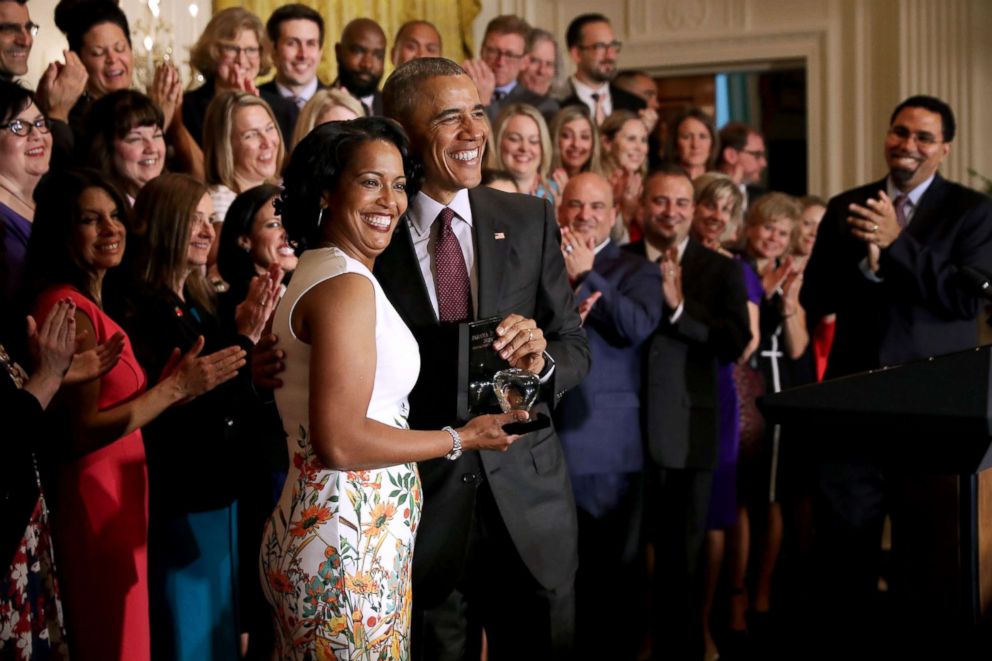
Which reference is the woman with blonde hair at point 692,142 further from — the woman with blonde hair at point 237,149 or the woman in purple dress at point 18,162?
the woman in purple dress at point 18,162

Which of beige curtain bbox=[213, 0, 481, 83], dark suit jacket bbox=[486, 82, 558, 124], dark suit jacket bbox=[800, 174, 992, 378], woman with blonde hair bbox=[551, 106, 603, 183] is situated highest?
beige curtain bbox=[213, 0, 481, 83]

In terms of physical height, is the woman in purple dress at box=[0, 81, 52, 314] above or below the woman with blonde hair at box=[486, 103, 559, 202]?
below

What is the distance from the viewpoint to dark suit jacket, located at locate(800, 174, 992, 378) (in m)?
3.93

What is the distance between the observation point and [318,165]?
2.23 metres

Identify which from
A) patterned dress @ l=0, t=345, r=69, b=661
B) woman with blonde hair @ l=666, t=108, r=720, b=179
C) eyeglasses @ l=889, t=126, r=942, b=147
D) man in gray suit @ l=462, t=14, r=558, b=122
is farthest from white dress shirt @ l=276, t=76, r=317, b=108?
patterned dress @ l=0, t=345, r=69, b=661

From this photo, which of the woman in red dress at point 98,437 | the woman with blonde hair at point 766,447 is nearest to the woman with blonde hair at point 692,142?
the woman with blonde hair at point 766,447

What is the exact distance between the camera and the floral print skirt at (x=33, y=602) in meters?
2.45

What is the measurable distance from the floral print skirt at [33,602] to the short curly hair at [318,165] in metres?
0.89

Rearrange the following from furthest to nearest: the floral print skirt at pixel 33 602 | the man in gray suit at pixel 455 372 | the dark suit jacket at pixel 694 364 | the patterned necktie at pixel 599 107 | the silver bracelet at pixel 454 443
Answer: the patterned necktie at pixel 599 107
the dark suit jacket at pixel 694 364
the man in gray suit at pixel 455 372
the floral print skirt at pixel 33 602
the silver bracelet at pixel 454 443

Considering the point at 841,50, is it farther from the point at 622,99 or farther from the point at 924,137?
the point at 924,137

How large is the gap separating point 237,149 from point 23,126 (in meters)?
1.04

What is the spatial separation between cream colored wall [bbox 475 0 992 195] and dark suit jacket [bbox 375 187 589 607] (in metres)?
6.34

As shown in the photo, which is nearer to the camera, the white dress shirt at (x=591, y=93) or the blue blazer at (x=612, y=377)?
the blue blazer at (x=612, y=377)

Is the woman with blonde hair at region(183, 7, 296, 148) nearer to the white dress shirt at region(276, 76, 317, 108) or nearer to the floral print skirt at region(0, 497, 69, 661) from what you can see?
the white dress shirt at region(276, 76, 317, 108)
